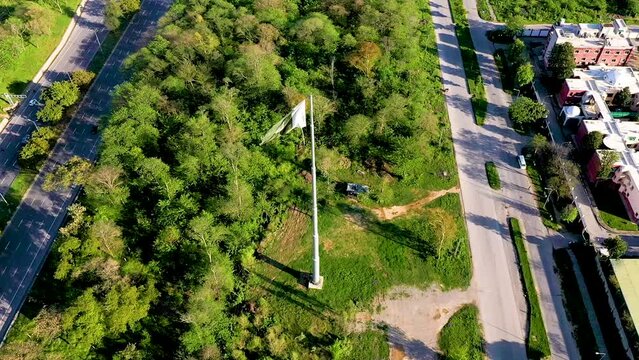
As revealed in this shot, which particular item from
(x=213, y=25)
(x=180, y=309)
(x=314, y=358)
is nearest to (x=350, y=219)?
(x=314, y=358)

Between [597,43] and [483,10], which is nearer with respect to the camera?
[597,43]

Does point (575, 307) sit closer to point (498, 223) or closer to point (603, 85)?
point (498, 223)

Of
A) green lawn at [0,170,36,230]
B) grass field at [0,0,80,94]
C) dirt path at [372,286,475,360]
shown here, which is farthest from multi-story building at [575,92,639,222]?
grass field at [0,0,80,94]

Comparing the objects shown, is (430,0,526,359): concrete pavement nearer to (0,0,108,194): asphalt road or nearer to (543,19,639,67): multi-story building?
(543,19,639,67): multi-story building

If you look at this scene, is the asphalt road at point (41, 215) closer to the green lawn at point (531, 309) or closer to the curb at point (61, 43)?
the curb at point (61, 43)

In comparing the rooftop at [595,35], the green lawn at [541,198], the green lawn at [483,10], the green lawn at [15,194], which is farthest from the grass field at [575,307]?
the green lawn at [15,194]

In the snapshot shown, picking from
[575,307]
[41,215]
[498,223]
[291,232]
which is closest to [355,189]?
[291,232]

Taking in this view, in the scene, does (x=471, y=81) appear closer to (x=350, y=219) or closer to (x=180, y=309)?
(x=350, y=219)
